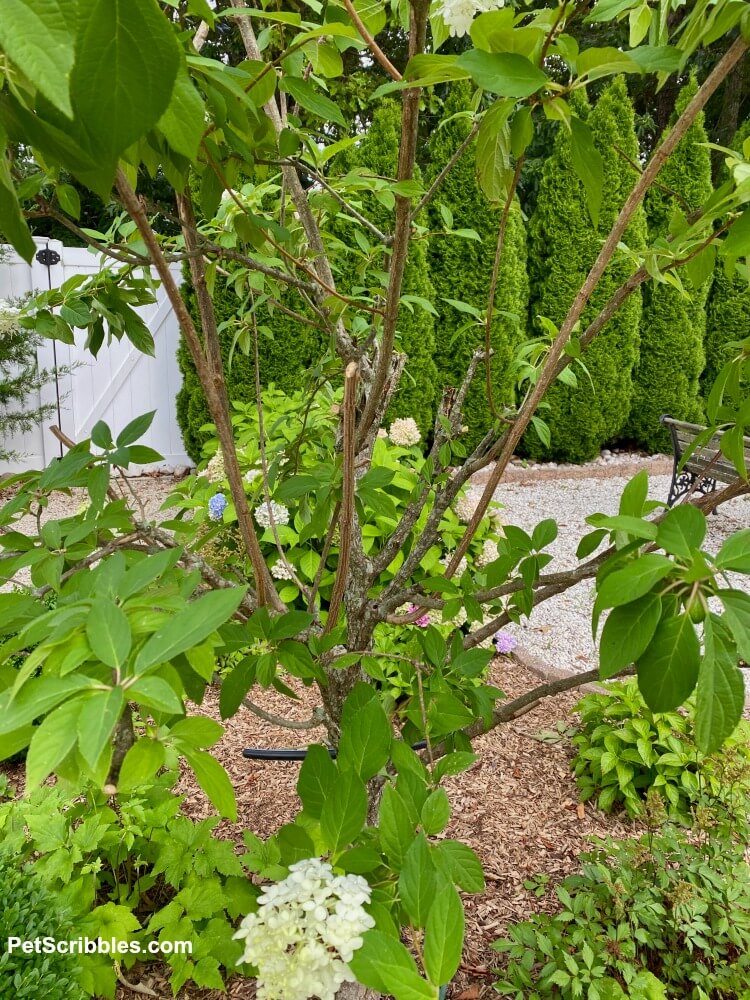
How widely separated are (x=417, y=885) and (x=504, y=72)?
67 cm

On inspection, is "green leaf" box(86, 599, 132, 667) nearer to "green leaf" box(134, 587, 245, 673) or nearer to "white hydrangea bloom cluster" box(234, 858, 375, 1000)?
"green leaf" box(134, 587, 245, 673)

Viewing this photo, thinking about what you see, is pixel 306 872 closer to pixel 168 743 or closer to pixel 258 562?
pixel 168 743

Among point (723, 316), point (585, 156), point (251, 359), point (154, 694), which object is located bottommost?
point (723, 316)

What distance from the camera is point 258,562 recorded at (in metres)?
1.00

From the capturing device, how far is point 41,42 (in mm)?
272

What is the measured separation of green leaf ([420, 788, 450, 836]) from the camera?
651 millimetres

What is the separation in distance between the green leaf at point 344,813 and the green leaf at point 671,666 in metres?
0.29

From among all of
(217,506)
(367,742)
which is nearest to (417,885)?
(367,742)

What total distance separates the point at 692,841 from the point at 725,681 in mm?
1763

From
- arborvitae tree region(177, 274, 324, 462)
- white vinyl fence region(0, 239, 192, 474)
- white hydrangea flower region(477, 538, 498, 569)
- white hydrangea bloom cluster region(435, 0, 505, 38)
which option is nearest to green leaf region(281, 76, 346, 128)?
white hydrangea bloom cluster region(435, 0, 505, 38)

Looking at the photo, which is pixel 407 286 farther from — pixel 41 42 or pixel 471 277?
pixel 41 42

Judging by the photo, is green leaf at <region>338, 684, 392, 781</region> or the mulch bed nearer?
green leaf at <region>338, 684, 392, 781</region>

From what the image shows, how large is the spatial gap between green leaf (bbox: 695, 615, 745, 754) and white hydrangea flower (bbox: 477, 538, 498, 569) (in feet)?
7.38

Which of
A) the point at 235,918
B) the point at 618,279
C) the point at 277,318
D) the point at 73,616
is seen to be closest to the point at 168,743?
the point at 73,616
